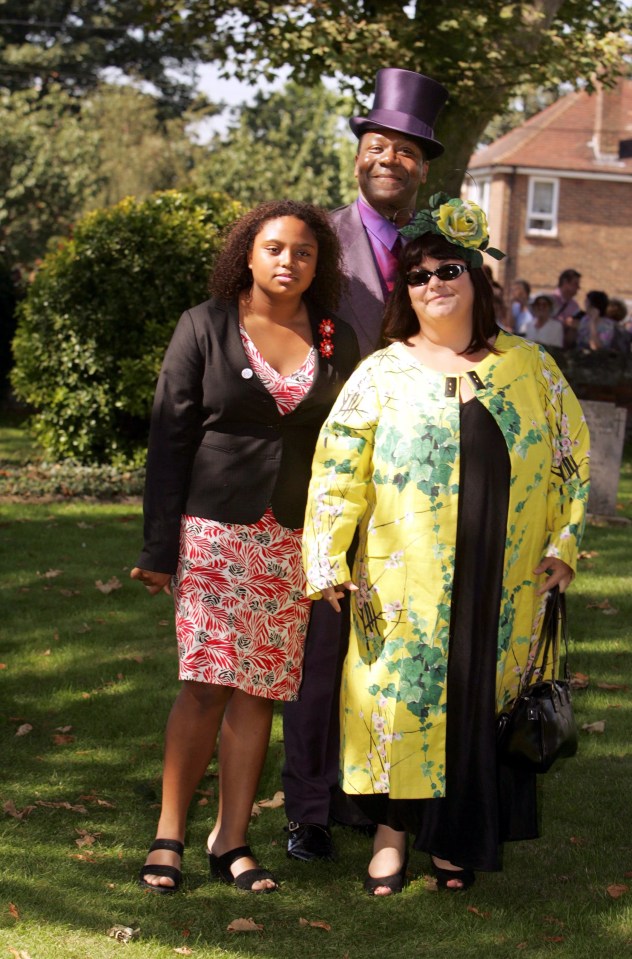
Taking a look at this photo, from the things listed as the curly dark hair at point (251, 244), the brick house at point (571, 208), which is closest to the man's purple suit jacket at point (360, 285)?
the curly dark hair at point (251, 244)

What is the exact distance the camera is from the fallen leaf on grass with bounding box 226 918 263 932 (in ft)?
12.4

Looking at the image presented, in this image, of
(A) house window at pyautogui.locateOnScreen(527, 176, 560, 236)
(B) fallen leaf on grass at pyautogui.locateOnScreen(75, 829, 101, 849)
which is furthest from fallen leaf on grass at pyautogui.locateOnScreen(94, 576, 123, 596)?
(A) house window at pyautogui.locateOnScreen(527, 176, 560, 236)

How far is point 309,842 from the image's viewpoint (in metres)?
4.41

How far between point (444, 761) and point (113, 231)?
8.87m

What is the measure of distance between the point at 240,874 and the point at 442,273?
1.99 metres

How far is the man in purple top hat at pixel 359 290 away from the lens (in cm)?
446

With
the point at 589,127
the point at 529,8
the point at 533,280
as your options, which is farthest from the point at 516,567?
the point at 589,127

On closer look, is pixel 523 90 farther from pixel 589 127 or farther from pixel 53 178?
pixel 589 127

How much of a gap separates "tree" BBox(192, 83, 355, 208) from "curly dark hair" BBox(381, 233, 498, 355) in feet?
131

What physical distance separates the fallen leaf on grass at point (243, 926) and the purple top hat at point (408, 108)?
2621 millimetres

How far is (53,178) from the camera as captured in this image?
32.8 metres

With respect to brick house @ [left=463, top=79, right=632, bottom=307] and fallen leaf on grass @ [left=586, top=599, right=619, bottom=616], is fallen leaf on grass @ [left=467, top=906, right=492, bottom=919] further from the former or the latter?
brick house @ [left=463, top=79, right=632, bottom=307]

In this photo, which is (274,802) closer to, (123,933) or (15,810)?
(15,810)

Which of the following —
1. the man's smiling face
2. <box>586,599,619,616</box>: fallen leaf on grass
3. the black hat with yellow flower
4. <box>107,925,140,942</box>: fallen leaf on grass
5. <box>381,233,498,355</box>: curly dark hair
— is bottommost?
<box>107,925,140,942</box>: fallen leaf on grass
